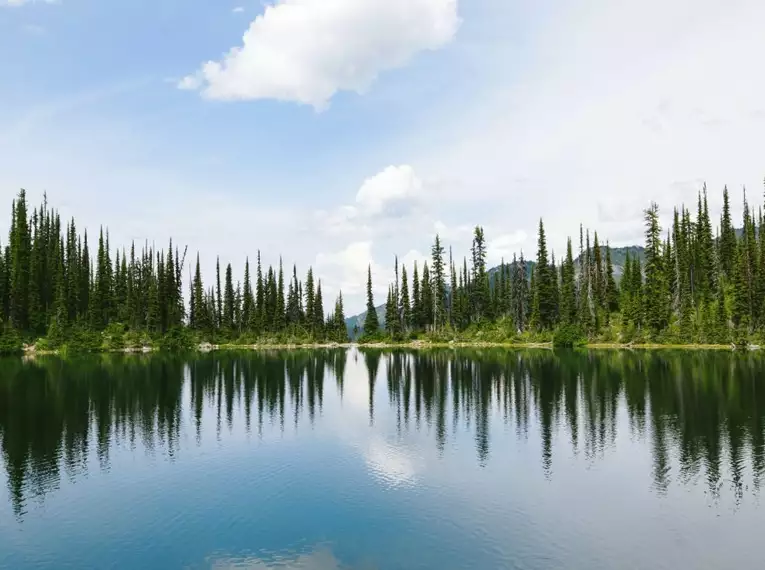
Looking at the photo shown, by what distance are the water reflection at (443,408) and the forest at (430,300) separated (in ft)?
92.0

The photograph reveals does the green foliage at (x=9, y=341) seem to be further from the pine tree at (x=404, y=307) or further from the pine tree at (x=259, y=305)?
the pine tree at (x=404, y=307)

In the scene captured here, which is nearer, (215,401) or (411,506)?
(411,506)

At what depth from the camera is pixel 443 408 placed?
162ft

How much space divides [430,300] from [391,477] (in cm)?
12833

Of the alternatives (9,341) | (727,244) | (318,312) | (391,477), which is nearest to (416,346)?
(318,312)

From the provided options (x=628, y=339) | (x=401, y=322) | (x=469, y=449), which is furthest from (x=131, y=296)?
(x=469, y=449)

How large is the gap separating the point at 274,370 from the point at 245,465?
51.2m

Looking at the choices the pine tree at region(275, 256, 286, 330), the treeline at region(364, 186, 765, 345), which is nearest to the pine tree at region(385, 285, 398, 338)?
the treeline at region(364, 186, 765, 345)

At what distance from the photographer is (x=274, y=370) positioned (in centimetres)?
8306

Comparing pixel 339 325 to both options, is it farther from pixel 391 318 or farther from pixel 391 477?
pixel 391 477

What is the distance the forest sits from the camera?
361 ft

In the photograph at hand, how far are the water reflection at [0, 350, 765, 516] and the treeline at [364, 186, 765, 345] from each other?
24216 mm

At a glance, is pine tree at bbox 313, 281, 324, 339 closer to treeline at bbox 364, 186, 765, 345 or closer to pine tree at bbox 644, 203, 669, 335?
treeline at bbox 364, 186, 765, 345

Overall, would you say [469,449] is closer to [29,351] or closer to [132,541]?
[132,541]
